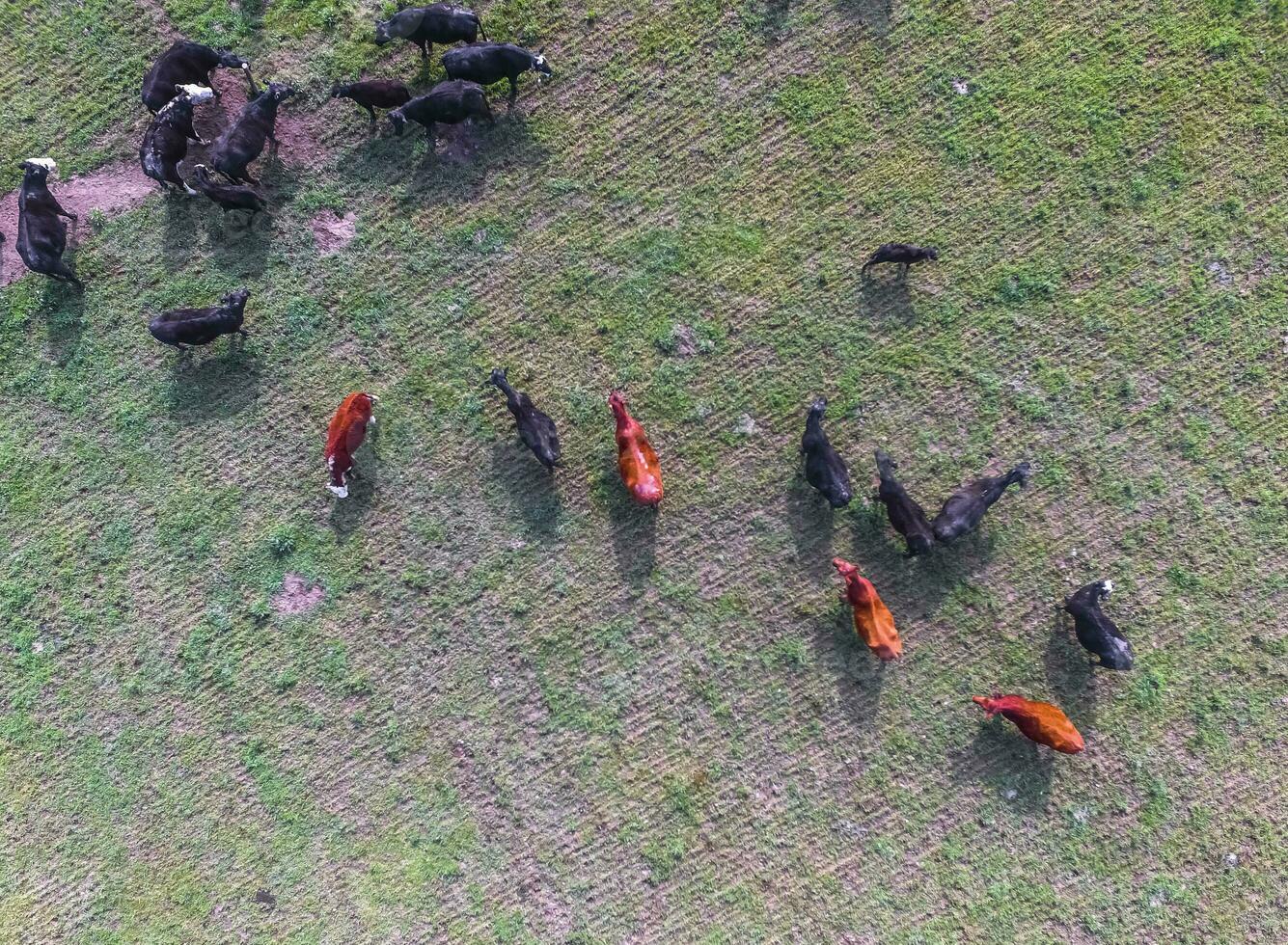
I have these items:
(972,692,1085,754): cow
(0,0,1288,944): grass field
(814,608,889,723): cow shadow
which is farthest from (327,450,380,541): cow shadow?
(972,692,1085,754): cow

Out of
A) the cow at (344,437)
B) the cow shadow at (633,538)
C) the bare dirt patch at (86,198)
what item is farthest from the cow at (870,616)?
the bare dirt patch at (86,198)

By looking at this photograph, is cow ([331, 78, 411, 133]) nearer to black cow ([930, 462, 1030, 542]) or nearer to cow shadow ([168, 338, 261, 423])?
cow shadow ([168, 338, 261, 423])

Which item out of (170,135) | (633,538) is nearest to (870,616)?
(633,538)

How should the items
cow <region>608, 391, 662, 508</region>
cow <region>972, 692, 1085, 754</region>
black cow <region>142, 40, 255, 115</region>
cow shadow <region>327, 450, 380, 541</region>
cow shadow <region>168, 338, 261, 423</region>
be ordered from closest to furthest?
1. cow <region>972, 692, 1085, 754</region>
2. cow <region>608, 391, 662, 508</region>
3. black cow <region>142, 40, 255, 115</region>
4. cow shadow <region>327, 450, 380, 541</region>
5. cow shadow <region>168, 338, 261, 423</region>

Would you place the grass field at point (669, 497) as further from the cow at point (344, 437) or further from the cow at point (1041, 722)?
the cow at point (1041, 722)

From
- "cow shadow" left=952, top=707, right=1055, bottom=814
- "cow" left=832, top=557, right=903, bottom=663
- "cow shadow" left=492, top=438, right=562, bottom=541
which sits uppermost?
"cow shadow" left=492, top=438, right=562, bottom=541

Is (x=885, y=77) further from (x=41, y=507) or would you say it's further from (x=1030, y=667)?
(x=41, y=507)
